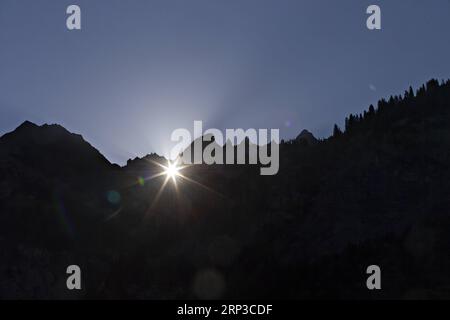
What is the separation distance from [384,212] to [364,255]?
1067 inches

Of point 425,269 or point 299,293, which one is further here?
point 299,293

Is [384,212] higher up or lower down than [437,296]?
higher up

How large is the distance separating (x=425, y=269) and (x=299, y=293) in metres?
33.7

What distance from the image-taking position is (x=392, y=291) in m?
150
